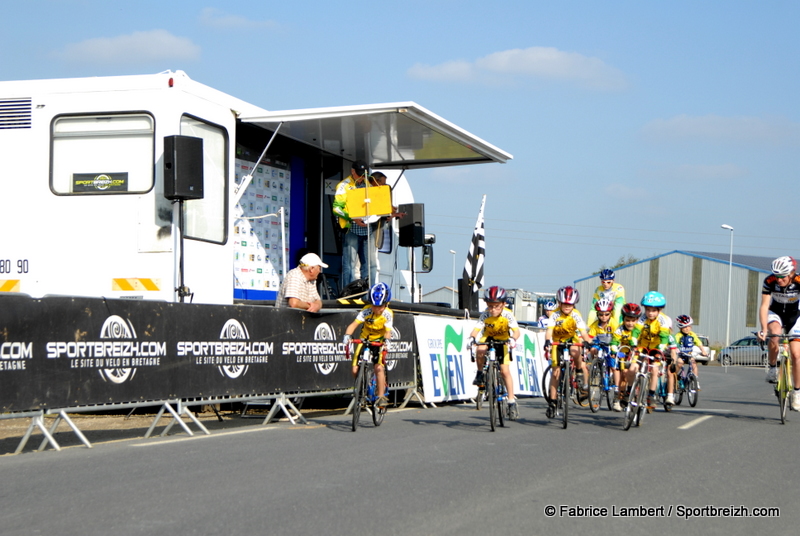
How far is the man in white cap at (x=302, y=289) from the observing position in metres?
11.7

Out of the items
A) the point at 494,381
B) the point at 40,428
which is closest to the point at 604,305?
the point at 494,381

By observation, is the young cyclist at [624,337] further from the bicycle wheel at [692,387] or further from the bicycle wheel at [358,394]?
the bicycle wheel at [358,394]

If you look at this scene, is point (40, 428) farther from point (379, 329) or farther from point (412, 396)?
point (412, 396)

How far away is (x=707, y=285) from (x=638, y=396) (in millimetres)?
66674

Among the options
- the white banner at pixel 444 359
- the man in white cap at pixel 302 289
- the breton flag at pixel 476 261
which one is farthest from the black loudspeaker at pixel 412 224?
the man in white cap at pixel 302 289

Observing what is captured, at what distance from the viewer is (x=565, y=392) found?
1047 centimetres

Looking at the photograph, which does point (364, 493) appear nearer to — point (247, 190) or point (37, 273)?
point (37, 273)

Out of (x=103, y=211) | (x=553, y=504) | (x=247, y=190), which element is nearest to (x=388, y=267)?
(x=247, y=190)

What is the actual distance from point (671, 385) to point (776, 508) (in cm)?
748

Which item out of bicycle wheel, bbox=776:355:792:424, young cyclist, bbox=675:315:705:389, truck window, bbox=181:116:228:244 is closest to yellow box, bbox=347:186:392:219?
truck window, bbox=181:116:228:244

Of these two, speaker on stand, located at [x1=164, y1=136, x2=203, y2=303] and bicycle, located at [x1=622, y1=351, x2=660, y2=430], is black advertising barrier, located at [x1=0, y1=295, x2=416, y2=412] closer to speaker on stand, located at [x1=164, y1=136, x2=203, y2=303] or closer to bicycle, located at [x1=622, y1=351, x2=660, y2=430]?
speaker on stand, located at [x1=164, y1=136, x2=203, y2=303]

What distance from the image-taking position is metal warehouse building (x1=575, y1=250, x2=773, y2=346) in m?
68.8

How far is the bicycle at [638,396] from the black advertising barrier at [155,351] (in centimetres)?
382

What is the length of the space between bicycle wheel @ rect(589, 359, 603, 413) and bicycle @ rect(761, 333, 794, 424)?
2.27 meters
